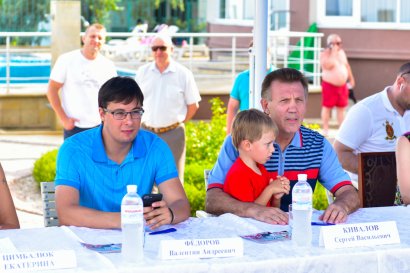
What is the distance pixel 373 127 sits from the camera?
638cm

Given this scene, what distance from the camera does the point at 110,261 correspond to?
153 inches

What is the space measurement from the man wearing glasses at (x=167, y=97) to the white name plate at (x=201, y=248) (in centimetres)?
457

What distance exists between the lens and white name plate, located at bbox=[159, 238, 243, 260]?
3.94 meters

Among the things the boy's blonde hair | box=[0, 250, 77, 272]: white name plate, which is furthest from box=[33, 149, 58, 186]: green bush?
box=[0, 250, 77, 272]: white name plate

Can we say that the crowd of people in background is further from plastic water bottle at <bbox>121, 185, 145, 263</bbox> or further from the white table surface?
plastic water bottle at <bbox>121, 185, 145, 263</bbox>

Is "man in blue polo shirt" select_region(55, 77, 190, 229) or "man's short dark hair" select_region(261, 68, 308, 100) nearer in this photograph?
"man in blue polo shirt" select_region(55, 77, 190, 229)

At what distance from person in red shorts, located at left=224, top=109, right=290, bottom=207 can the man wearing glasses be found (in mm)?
3553

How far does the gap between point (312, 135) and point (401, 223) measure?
34.5 inches

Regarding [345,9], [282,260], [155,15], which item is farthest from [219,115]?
[155,15]

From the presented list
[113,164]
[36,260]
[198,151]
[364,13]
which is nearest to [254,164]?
[113,164]

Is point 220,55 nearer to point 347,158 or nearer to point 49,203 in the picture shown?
point 347,158

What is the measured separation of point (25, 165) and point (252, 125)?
6.87 meters

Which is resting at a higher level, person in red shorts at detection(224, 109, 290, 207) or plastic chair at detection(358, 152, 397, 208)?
person in red shorts at detection(224, 109, 290, 207)

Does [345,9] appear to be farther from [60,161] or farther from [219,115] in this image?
[60,161]
